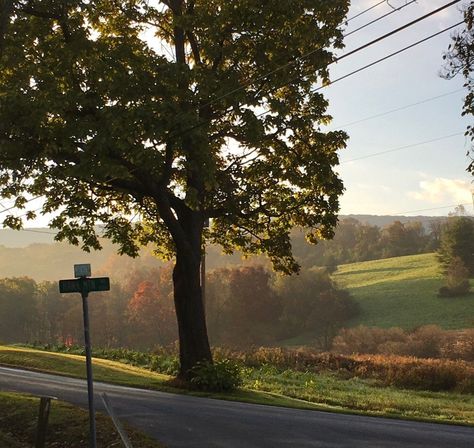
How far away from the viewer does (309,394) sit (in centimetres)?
1933

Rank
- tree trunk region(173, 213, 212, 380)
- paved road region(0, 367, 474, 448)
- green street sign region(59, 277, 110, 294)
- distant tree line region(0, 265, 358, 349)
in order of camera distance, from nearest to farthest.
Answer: green street sign region(59, 277, 110, 294)
paved road region(0, 367, 474, 448)
tree trunk region(173, 213, 212, 380)
distant tree line region(0, 265, 358, 349)

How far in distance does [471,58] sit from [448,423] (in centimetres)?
869

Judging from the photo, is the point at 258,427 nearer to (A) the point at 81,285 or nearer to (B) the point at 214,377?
(A) the point at 81,285

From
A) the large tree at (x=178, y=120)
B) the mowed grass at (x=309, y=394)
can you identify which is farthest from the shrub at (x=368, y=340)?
the large tree at (x=178, y=120)

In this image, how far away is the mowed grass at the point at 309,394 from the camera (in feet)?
52.8

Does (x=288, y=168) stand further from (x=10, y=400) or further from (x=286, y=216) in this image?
(x=10, y=400)

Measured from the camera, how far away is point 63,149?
630 inches

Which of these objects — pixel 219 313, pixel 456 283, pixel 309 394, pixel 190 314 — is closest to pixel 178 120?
pixel 190 314

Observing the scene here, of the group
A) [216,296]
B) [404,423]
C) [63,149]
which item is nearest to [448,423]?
[404,423]

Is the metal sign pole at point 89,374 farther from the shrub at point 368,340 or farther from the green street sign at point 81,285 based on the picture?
the shrub at point 368,340

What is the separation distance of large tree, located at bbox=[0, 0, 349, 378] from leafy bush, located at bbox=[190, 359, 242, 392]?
58 cm

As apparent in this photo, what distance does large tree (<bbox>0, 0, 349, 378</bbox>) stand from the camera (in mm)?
14930

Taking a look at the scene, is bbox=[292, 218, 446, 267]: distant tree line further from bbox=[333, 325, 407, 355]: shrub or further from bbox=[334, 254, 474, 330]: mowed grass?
bbox=[333, 325, 407, 355]: shrub

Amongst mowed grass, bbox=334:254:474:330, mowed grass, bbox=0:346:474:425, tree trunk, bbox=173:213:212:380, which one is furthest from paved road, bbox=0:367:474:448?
mowed grass, bbox=334:254:474:330
